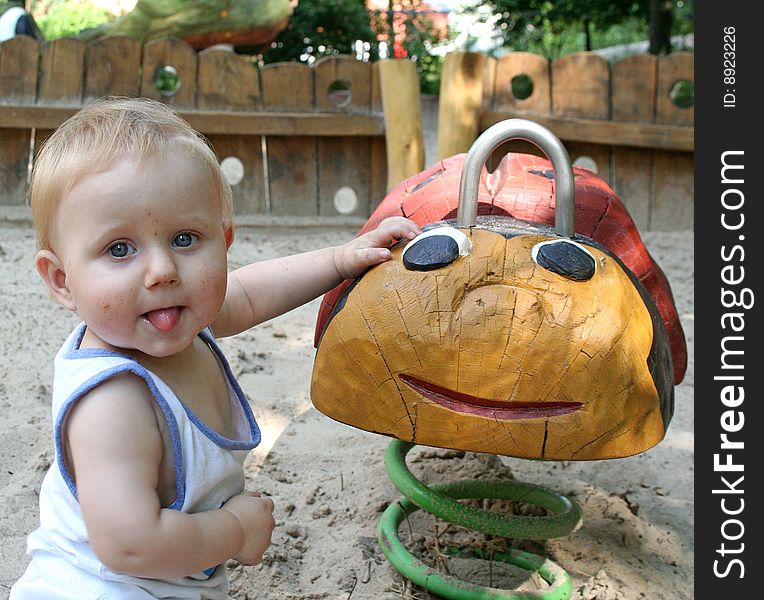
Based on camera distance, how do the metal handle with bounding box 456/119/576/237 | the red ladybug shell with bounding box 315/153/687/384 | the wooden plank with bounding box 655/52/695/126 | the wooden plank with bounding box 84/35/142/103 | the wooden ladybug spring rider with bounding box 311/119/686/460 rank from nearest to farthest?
the wooden ladybug spring rider with bounding box 311/119/686/460 → the metal handle with bounding box 456/119/576/237 → the red ladybug shell with bounding box 315/153/687/384 → the wooden plank with bounding box 84/35/142/103 → the wooden plank with bounding box 655/52/695/126

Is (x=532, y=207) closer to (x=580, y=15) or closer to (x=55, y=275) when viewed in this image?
(x=55, y=275)

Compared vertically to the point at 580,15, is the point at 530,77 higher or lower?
lower

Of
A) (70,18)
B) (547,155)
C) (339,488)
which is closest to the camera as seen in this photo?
(547,155)

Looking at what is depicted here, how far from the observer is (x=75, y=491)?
1453mm

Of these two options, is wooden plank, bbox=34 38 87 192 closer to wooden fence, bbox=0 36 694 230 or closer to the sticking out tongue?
wooden fence, bbox=0 36 694 230

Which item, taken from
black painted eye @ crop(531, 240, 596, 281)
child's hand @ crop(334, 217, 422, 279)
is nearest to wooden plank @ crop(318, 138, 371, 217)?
child's hand @ crop(334, 217, 422, 279)

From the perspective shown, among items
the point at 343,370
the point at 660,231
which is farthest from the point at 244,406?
the point at 660,231

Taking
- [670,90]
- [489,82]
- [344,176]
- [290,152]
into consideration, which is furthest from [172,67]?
[670,90]

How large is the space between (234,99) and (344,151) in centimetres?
70

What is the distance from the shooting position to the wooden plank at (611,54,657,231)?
17.1ft

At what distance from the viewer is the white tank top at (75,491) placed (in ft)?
4.75

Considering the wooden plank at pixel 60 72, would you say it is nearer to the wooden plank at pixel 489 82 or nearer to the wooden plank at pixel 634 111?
the wooden plank at pixel 489 82

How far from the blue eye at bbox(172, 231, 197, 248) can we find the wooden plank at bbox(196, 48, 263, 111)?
3840 mm
